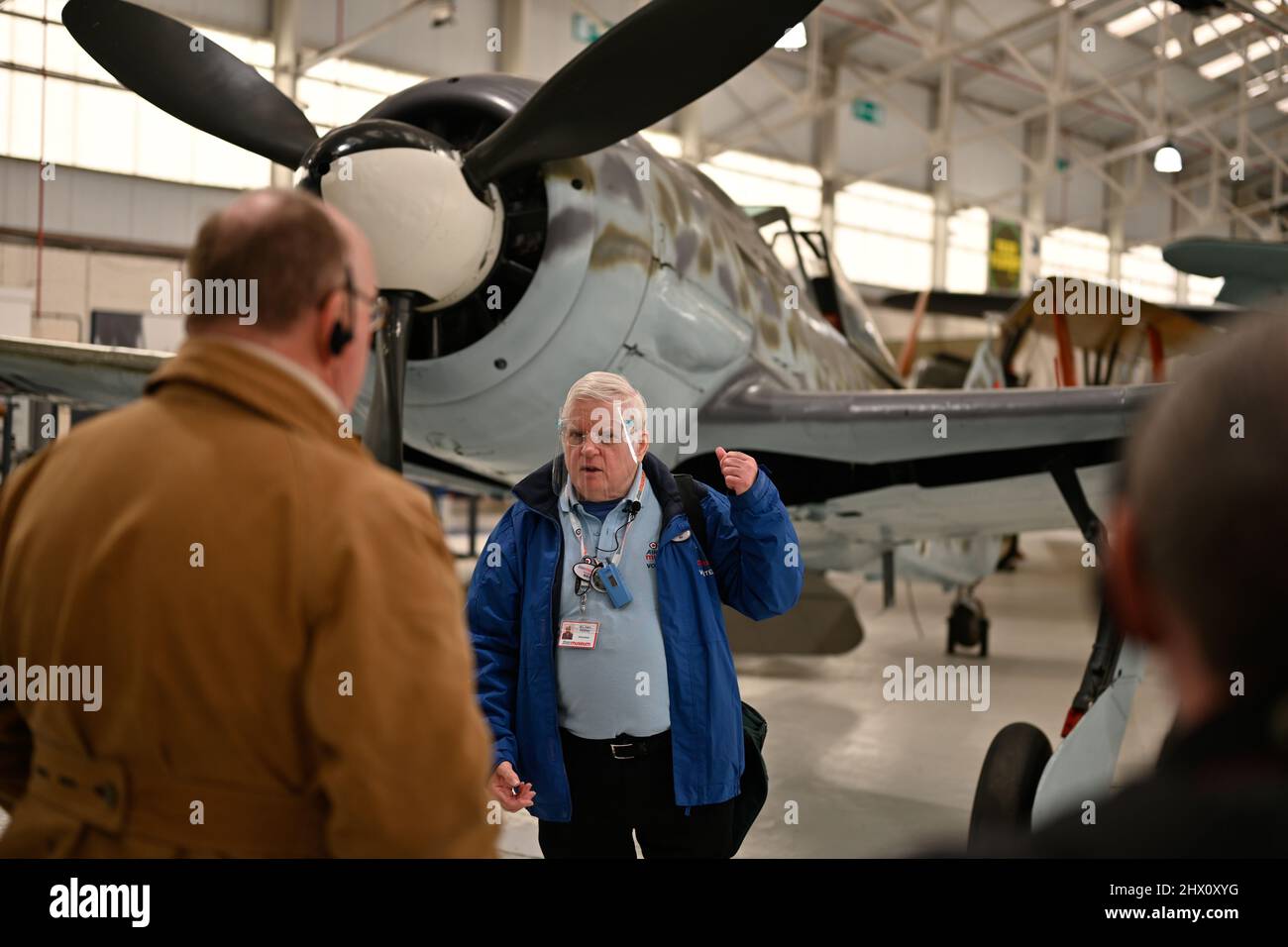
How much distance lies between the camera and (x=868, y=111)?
19047 millimetres

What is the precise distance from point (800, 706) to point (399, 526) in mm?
4886

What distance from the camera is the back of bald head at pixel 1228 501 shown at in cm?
53

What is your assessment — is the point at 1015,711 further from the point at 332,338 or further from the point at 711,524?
the point at 332,338

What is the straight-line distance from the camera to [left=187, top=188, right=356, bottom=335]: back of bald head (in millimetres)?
932

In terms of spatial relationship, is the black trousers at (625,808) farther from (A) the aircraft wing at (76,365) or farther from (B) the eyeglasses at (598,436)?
(A) the aircraft wing at (76,365)

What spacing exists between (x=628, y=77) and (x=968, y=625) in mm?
5664

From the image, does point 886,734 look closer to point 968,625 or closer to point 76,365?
point 968,625

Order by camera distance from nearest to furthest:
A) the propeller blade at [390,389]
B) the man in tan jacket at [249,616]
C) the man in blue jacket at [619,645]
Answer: the man in tan jacket at [249,616], the man in blue jacket at [619,645], the propeller blade at [390,389]

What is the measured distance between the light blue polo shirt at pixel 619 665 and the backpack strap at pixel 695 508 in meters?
0.12

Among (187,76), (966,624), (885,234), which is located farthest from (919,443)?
(885,234)

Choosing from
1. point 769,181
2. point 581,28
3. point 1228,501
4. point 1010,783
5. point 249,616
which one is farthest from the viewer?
point 769,181

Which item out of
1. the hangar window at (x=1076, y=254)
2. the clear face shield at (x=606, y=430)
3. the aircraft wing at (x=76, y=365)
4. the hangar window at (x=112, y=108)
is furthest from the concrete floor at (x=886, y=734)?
the hangar window at (x=1076, y=254)
